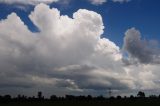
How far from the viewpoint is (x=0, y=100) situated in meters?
197

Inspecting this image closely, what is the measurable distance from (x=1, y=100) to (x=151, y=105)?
324 feet

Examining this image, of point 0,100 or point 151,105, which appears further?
point 0,100

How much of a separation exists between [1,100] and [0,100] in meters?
1.78

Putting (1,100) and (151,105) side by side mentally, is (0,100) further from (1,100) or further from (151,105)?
(151,105)

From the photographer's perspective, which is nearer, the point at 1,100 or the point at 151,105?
the point at 151,105

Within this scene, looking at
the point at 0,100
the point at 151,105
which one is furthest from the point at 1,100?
the point at 151,105

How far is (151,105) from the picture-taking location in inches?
5625

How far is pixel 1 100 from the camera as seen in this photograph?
19900 cm

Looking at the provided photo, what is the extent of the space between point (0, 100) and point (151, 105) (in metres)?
98.0
